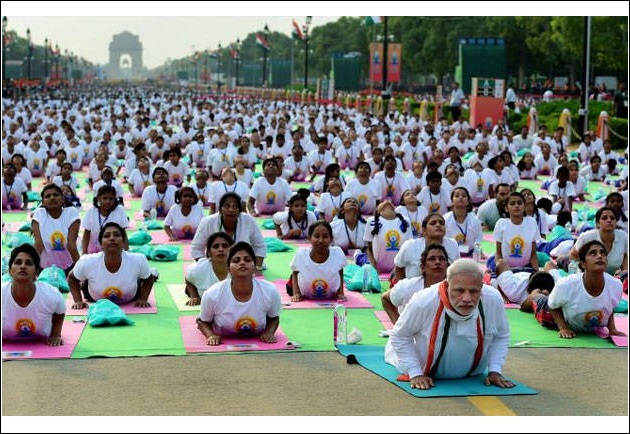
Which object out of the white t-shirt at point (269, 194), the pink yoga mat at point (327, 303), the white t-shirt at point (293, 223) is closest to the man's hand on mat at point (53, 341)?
the pink yoga mat at point (327, 303)

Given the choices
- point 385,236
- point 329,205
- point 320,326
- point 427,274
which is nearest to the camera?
point 427,274

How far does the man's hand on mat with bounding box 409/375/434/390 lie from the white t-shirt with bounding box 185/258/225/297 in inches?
143

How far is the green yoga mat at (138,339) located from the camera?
9758 millimetres

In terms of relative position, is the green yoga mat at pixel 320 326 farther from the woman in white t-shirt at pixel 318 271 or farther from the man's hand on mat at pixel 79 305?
the man's hand on mat at pixel 79 305

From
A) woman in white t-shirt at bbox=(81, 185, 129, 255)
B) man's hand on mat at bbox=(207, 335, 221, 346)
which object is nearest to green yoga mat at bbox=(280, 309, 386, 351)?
man's hand on mat at bbox=(207, 335, 221, 346)

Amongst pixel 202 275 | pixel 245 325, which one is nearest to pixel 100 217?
pixel 202 275

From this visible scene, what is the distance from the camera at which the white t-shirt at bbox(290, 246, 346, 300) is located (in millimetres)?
11961

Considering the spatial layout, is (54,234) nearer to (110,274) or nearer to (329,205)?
(110,274)

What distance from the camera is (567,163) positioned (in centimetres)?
2164

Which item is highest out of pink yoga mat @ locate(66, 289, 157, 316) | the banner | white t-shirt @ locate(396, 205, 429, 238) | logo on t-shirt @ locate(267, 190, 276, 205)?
the banner

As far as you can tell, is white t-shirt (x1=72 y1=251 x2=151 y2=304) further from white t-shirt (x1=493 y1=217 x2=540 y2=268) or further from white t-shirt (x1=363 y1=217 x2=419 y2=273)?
white t-shirt (x1=493 y1=217 x2=540 y2=268)

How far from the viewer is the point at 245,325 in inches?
398

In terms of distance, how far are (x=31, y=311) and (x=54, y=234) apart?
3655 mm

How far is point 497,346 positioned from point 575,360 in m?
1.88
